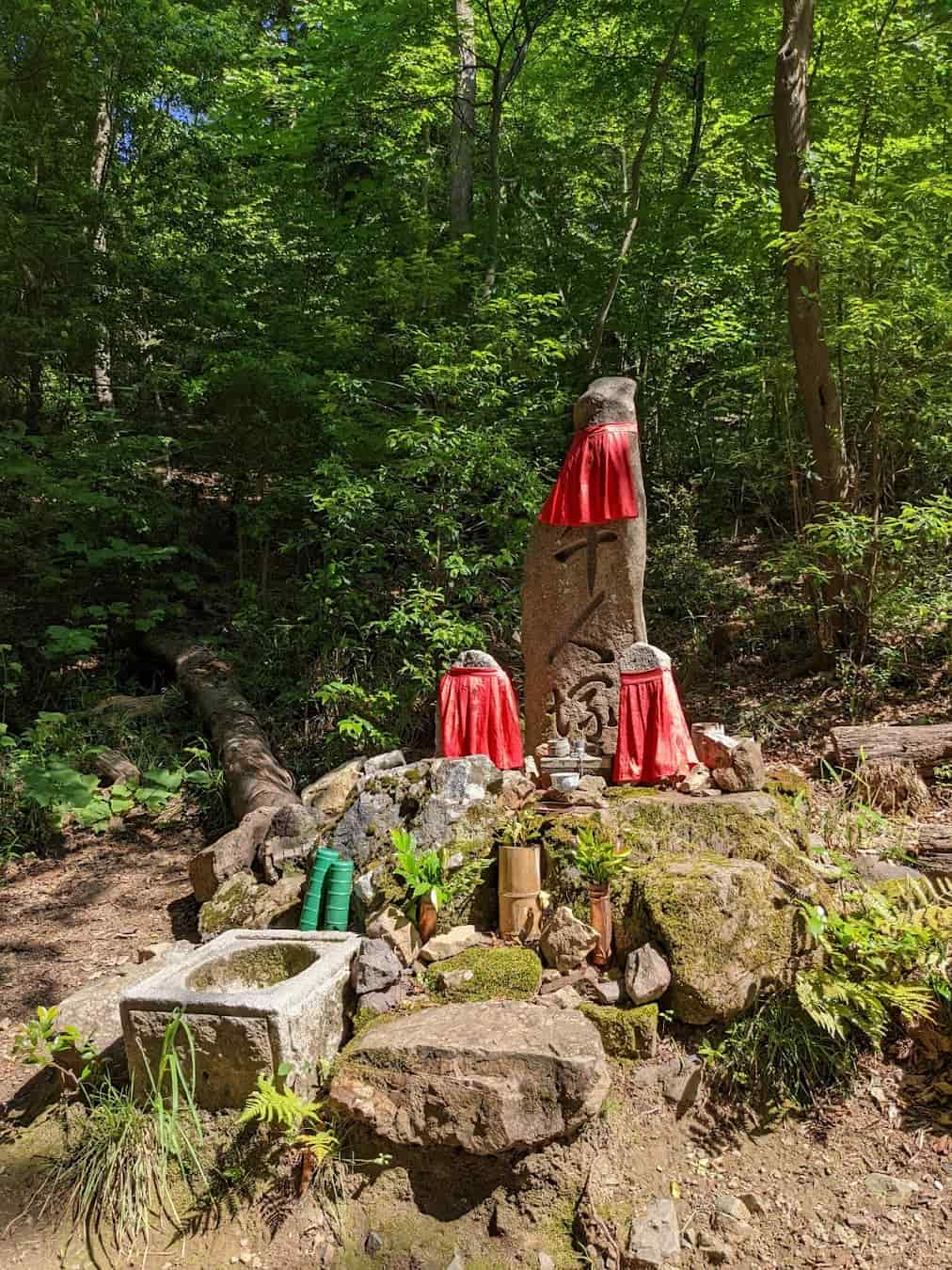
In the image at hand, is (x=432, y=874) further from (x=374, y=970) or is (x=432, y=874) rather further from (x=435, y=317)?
(x=435, y=317)

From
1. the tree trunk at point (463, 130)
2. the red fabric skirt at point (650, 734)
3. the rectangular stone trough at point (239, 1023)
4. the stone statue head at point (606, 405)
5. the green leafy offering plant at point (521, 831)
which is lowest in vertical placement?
the rectangular stone trough at point (239, 1023)

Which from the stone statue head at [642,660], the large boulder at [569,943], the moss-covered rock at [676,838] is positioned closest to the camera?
the large boulder at [569,943]

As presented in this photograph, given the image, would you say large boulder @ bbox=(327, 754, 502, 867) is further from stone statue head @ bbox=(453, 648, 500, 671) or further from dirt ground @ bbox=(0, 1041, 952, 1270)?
dirt ground @ bbox=(0, 1041, 952, 1270)

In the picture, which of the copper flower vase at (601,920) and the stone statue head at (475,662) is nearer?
the copper flower vase at (601,920)

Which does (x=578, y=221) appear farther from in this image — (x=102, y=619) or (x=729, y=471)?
(x=102, y=619)

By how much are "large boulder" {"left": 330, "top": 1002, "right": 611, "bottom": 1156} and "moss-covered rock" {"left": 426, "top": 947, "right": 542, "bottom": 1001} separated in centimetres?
39

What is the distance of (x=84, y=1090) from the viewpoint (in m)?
3.63

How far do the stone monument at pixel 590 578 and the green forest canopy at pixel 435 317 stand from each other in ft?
5.45

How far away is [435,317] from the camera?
351 inches

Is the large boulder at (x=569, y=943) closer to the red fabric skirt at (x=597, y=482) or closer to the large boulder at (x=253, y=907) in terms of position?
the large boulder at (x=253, y=907)

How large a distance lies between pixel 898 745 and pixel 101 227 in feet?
32.8

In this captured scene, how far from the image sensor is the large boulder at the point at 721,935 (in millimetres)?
3506

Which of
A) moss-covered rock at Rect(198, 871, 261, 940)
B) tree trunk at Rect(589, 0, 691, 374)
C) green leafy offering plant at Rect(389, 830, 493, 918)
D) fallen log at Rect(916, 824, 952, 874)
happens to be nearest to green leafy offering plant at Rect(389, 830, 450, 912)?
green leafy offering plant at Rect(389, 830, 493, 918)

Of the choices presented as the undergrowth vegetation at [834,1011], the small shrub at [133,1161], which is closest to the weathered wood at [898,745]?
the undergrowth vegetation at [834,1011]
